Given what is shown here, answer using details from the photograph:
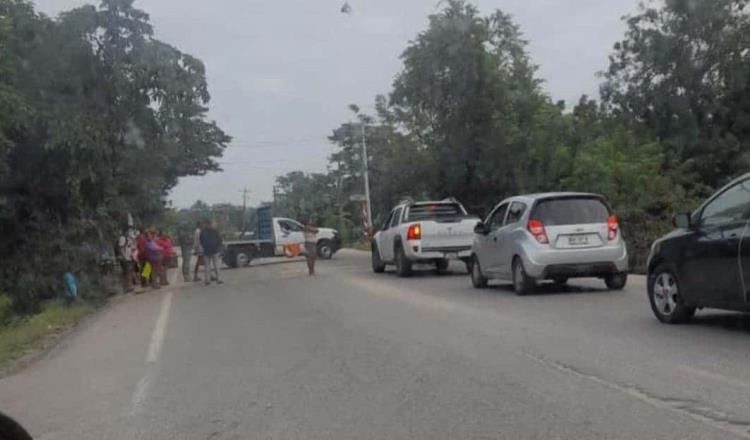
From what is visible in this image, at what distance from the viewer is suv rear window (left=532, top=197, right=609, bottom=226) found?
50.2 ft

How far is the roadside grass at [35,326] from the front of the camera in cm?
1295

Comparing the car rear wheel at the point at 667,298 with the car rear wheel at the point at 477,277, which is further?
the car rear wheel at the point at 477,277

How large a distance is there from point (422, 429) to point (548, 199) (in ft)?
30.8

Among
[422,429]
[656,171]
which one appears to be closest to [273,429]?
[422,429]

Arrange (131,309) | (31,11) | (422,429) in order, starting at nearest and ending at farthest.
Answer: (422,429) < (131,309) < (31,11)

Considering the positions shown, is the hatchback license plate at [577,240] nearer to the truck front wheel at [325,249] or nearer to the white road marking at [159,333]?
the white road marking at [159,333]

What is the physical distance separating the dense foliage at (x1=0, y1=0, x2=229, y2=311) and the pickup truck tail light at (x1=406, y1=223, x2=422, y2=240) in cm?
615

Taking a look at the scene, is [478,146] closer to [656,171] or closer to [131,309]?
[656,171]

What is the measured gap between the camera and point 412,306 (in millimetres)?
15070

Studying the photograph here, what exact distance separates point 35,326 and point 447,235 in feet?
30.9

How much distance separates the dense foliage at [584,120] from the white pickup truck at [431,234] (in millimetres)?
4071

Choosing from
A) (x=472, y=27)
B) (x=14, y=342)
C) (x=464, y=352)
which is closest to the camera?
(x=464, y=352)

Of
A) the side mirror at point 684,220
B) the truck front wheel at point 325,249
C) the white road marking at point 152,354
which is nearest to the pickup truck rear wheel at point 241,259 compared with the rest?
the truck front wheel at point 325,249

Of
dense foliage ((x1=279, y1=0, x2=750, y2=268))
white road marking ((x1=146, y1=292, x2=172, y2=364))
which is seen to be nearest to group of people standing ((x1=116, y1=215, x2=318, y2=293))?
white road marking ((x1=146, y1=292, x2=172, y2=364))
